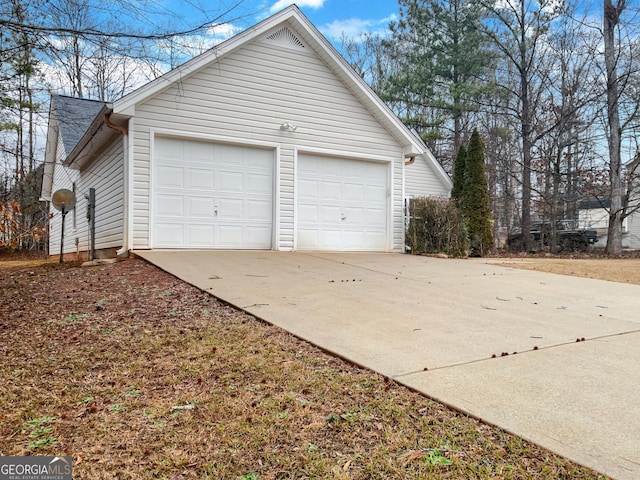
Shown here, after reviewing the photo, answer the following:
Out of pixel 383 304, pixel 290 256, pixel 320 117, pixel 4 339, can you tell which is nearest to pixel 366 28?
pixel 320 117

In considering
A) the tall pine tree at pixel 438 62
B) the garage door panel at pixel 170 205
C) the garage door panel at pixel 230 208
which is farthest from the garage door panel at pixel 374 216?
the tall pine tree at pixel 438 62

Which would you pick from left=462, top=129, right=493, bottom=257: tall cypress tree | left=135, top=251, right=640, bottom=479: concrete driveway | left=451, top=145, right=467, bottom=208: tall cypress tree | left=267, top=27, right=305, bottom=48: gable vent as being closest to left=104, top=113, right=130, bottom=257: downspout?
left=135, top=251, right=640, bottom=479: concrete driveway

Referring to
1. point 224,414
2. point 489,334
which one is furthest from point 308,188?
point 224,414

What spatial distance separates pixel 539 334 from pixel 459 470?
7.05 feet

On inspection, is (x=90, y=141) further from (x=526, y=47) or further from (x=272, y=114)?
(x=526, y=47)

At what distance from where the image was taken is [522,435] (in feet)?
6.19

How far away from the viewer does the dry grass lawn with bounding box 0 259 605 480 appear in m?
1.73

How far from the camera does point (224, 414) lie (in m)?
2.14

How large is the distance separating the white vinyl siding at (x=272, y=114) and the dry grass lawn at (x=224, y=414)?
5.53m

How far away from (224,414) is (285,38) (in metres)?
9.38

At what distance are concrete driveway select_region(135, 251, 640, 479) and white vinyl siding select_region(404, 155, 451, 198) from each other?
27.6 ft

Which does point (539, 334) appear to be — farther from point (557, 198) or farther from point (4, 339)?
point (557, 198)

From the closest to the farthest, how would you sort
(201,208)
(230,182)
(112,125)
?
(112,125) → (201,208) → (230,182)

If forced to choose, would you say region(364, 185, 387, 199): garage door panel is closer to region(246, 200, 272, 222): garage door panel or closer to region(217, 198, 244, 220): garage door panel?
region(246, 200, 272, 222): garage door panel
